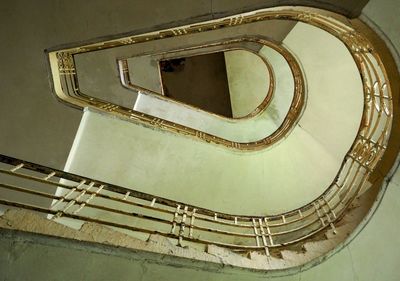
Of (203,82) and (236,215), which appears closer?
(236,215)

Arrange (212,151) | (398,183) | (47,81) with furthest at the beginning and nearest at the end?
(212,151) < (47,81) < (398,183)

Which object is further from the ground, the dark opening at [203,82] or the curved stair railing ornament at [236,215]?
the dark opening at [203,82]

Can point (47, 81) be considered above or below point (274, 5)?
above

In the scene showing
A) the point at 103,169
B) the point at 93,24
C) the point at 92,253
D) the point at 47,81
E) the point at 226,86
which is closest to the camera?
the point at 92,253

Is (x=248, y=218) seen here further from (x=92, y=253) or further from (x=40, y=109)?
(x=40, y=109)

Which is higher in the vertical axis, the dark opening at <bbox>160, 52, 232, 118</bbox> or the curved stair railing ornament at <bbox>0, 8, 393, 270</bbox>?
the dark opening at <bbox>160, 52, 232, 118</bbox>

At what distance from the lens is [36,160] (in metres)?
4.48

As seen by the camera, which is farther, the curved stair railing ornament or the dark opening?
the dark opening

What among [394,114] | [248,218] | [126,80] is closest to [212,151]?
[248,218]

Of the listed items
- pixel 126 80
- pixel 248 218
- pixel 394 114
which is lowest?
pixel 248 218

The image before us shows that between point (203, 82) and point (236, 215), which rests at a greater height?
point (203, 82)

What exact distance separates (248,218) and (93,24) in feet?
11.0

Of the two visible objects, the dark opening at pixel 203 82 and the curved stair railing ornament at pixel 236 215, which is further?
the dark opening at pixel 203 82

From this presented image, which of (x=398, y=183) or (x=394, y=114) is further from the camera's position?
(x=394, y=114)
